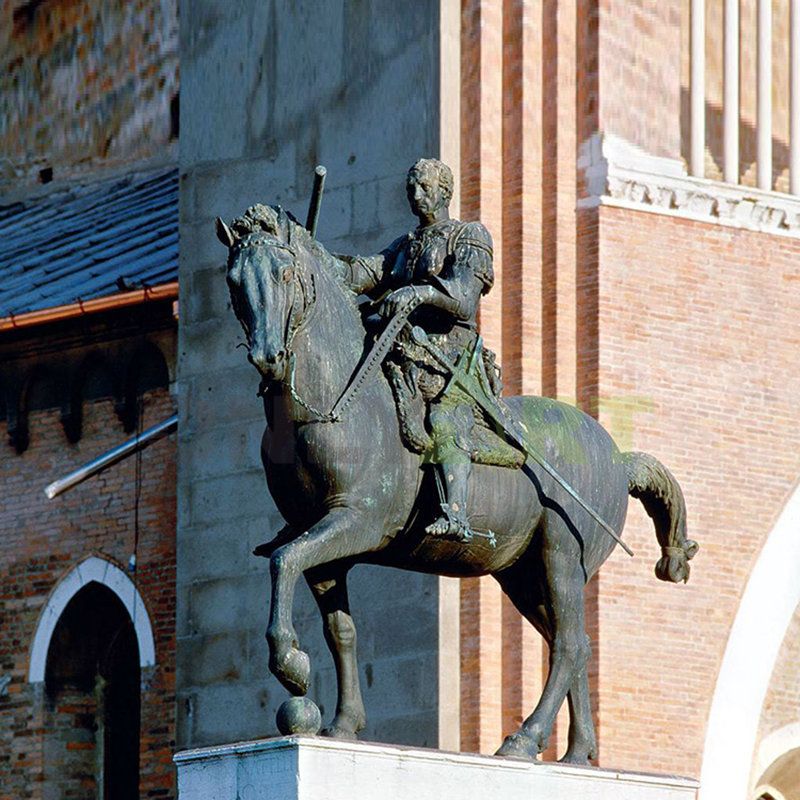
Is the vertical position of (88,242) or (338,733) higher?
(88,242)

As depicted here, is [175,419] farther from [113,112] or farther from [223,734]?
[113,112]

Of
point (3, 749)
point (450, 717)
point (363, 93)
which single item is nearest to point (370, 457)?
point (450, 717)

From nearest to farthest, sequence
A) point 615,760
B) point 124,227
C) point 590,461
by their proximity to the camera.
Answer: point 590,461 < point 615,760 < point 124,227

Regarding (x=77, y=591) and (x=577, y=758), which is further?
(x=77, y=591)

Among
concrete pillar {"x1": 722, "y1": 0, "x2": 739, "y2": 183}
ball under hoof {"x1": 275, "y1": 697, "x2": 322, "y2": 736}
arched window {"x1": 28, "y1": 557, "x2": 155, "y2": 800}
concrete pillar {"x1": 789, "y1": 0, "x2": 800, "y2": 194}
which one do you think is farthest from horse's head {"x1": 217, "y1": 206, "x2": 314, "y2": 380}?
arched window {"x1": 28, "y1": 557, "x2": 155, "y2": 800}

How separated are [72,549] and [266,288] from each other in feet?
33.3

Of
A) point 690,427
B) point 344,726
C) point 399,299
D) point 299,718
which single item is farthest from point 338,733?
point 690,427

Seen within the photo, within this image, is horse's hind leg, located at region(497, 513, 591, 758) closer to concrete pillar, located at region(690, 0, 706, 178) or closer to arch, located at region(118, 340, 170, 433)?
concrete pillar, located at region(690, 0, 706, 178)

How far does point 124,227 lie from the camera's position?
25.1 meters

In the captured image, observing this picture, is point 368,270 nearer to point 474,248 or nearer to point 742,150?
point 474,248

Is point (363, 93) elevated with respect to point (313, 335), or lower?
elevated

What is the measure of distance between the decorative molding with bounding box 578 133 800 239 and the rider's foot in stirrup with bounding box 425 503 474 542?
5.97 m

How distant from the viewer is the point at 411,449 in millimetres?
13594

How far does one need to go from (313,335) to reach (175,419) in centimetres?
868
